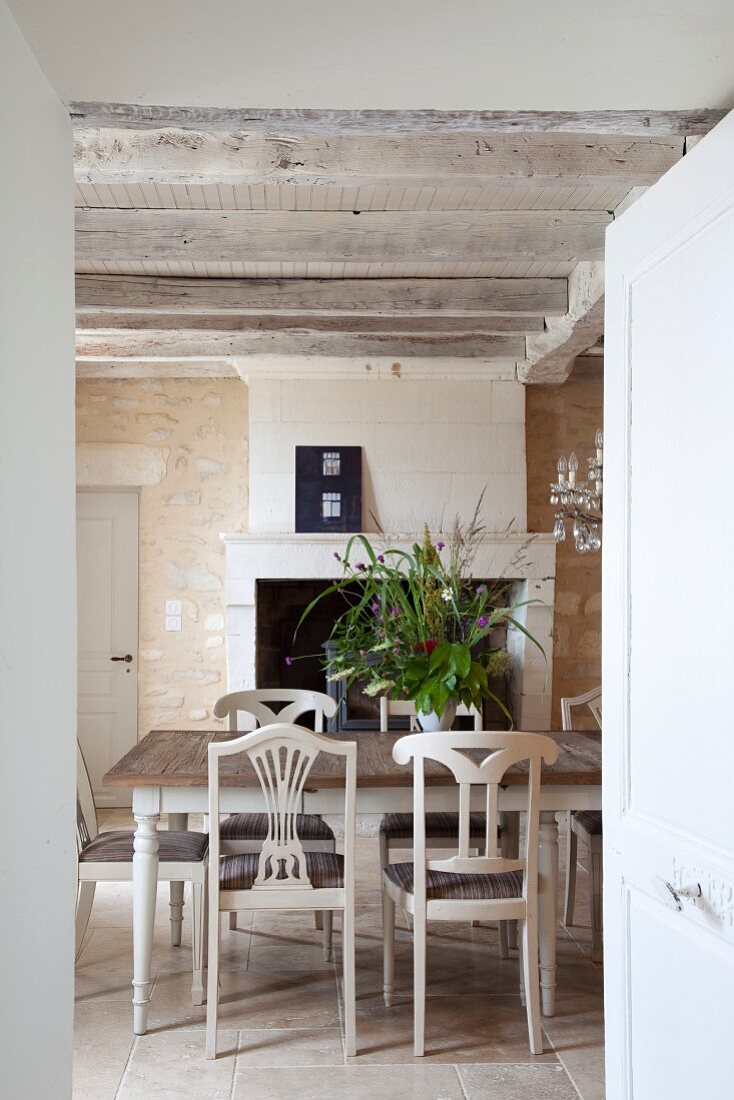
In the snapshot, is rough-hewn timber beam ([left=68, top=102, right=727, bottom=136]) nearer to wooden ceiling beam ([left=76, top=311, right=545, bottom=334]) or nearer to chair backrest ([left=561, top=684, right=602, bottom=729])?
chair backrest ([left=561, top=684, right=602, bottom=729])

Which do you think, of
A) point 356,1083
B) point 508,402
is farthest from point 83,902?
point 508,402

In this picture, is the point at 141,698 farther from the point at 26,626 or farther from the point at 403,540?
the point at 26,626

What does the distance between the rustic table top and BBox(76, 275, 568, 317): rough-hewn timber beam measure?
1.99 metres

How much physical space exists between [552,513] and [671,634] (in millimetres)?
4547

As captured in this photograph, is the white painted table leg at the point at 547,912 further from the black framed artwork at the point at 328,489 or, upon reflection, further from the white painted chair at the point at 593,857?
the black framed artwork at the point at 328,489

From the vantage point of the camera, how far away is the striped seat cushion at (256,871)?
3074mm

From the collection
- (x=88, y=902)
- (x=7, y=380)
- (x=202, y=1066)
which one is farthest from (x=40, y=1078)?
(x=88, y=902)

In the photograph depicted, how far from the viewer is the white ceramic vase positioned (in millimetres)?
3801

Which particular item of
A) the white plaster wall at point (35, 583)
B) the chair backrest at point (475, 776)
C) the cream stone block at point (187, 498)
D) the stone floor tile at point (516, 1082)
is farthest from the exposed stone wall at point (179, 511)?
the white plaster wall at point (35, 583)

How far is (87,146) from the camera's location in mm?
2959

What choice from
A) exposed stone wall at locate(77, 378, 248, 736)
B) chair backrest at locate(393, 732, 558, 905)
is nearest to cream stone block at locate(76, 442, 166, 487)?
exposed stone wall at locate(77, 378, 248, 736)

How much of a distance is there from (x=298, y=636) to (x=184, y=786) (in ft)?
10.2

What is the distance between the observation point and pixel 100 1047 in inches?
120

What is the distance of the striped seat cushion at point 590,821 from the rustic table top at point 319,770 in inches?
10.7
